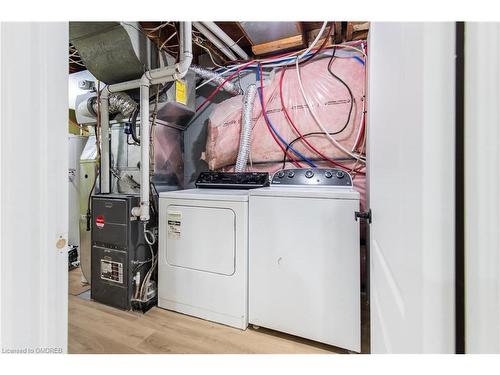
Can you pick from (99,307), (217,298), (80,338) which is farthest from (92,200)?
(217,298)

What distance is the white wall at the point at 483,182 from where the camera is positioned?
321 mm

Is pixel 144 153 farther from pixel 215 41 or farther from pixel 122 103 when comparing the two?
pixel 215 41

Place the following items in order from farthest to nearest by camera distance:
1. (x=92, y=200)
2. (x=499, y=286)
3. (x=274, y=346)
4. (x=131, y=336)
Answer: (x=92, y=200) < (x=131, y=336) < (x=274, y=346) < (x=499, y=286)

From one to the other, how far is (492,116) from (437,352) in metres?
0.39

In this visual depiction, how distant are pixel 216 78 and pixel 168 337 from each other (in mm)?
2223

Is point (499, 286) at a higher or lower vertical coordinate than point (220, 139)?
lower

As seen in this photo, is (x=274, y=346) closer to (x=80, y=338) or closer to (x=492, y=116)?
(x=80, y=338)

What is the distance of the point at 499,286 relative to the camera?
1.04ft

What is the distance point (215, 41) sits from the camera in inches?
78.0

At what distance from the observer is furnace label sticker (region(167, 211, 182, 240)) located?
5.73ft

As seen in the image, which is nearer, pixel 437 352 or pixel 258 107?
pixel 437 352

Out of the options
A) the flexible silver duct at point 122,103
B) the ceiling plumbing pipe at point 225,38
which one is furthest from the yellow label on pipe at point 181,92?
the ceiling plumbing pipe at point 225,38

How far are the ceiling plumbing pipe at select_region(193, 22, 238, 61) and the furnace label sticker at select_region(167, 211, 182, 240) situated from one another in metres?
1.46

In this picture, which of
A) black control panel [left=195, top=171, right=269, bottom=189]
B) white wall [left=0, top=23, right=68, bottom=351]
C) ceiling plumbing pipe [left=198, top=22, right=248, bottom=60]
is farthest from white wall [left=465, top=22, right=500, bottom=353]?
ceiling plumbing pipe [left=198, top=22, right=248, bottom=60]
